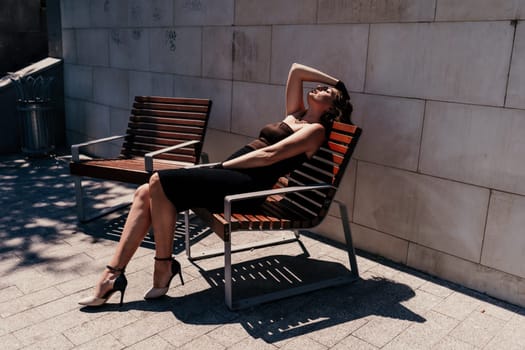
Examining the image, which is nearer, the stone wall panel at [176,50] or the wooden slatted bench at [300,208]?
the wooden slatted bench at [300,208]

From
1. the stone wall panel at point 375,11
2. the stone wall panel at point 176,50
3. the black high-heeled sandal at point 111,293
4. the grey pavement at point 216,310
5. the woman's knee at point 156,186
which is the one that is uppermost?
the stone wall panel at point 375,11

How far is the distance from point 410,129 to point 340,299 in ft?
4.73

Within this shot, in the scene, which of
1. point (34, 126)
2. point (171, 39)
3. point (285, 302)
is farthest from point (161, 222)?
point (34, 126)

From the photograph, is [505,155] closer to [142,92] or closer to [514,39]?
[514,39]

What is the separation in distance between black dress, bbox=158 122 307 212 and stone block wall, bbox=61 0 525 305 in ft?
2.90

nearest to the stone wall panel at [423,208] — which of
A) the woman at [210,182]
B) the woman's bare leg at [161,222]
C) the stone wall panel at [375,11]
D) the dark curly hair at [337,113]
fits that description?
the dark curly hair at [337,113]

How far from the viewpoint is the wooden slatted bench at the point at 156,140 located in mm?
4980

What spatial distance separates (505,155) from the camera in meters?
3.57

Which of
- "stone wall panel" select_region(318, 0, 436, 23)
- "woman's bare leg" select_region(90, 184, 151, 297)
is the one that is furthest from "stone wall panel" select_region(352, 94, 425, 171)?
"woman's bare leg" select_region(90, 184, 151, 297)

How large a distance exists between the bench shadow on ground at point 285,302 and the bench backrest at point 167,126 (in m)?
1.66

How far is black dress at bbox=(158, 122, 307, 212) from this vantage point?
3592mm

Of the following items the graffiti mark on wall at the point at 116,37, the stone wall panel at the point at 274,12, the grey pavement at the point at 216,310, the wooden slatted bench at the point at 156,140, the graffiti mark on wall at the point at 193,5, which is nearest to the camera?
the grey pavement at the point at 216,310

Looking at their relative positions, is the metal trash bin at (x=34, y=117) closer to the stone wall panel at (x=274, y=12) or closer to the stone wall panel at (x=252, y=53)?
the stone wall panel at (x=252, y=53)

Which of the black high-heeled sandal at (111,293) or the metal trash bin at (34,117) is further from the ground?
the metal trash bin at (34,117)
